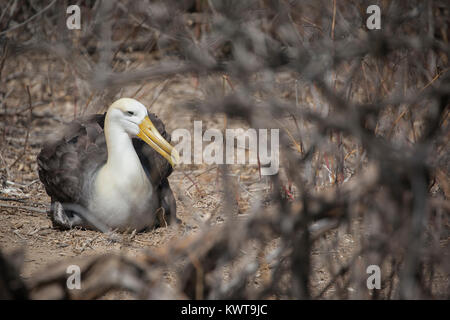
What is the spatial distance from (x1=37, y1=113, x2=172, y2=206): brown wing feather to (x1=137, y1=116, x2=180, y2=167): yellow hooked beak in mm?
257

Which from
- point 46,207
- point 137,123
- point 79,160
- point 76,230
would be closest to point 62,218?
point 76,230

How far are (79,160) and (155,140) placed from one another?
60cm

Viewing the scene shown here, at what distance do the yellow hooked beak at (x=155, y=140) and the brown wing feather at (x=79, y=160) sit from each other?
0.84ft

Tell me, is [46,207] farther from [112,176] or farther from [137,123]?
[137,123]

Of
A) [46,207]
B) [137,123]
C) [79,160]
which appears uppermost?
[137,123]

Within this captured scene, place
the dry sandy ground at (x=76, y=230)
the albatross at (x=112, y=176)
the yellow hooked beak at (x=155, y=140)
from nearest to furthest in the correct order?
the dry sandy ground at (x=76, y=230)
the albatross at (x=112, y=176)
the yellow hooked beak at (x=155, y=140)

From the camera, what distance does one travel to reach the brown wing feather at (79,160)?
160 inches

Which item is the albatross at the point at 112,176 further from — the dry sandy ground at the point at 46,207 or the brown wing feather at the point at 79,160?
the dry sandy ground at the point at 46,207

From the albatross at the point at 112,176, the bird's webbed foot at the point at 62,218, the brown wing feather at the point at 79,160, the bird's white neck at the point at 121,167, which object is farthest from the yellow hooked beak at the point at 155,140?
the bird's webbed foot at the point at 62,218

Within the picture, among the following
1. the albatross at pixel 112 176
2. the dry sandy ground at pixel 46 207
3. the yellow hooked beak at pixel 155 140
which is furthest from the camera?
the yellow hooked beak at pixel 155 140

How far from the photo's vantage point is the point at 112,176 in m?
3.96

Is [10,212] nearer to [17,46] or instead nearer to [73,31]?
[17,46]

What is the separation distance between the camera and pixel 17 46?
5.52 m

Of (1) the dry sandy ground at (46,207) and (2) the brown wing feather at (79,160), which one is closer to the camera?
(1) the dry sandy ground at (46,207)
